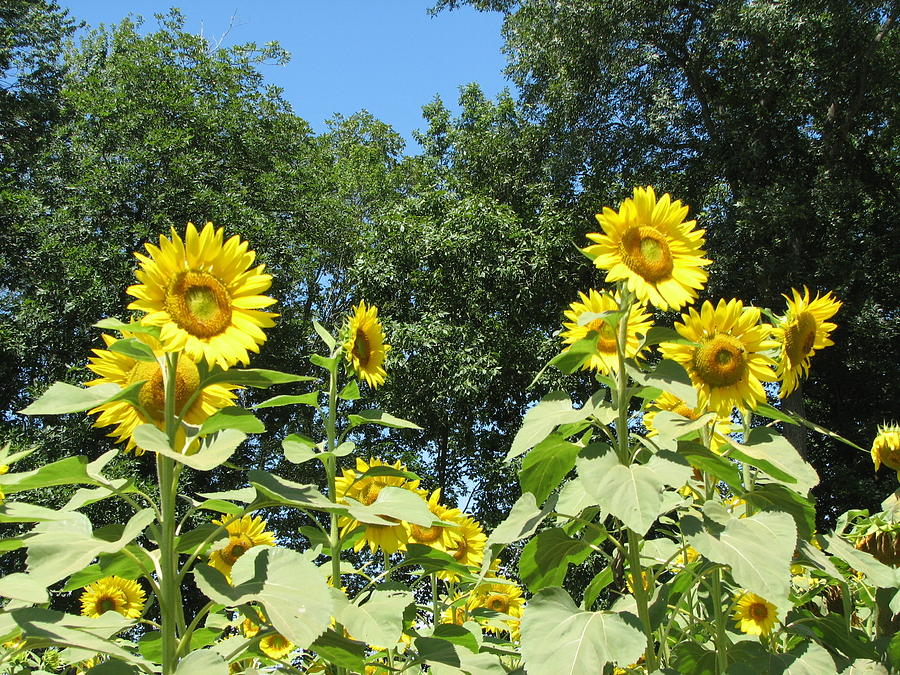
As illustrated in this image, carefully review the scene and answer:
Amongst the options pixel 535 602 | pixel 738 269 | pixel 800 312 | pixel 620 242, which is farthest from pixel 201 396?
pixel 738 269

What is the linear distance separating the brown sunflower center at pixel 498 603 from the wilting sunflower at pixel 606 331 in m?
1.50

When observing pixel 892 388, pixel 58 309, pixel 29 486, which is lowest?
pixel 29 486

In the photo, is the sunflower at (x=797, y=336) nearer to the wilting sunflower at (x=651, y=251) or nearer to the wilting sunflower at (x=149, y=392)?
the wilting sunflower at (x=651, y=251)

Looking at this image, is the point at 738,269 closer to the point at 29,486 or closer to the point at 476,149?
the point at 476,149

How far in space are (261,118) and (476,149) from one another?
4.75 meters

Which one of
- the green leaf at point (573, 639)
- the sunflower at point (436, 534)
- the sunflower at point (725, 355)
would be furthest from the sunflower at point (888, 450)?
the sunflower at point (436, 534)

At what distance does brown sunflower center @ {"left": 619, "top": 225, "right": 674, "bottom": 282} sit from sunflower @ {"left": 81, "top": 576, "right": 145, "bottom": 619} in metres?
2.49

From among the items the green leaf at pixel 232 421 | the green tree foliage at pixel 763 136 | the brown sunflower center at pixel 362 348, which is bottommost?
the green leaf at pixel 232 421

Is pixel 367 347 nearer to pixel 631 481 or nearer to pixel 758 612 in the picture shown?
pixel 631 481

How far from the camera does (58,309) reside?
1297 centimetres

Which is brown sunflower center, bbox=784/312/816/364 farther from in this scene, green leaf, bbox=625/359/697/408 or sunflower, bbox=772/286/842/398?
green leaf, bbox=625/359/697/408

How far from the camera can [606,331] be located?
1791mm

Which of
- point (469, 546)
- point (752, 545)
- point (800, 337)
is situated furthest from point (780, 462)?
point (469, 546)

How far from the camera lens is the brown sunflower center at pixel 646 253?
165 centimetres
